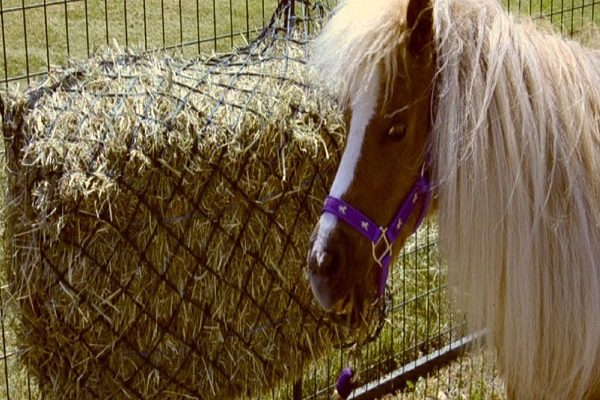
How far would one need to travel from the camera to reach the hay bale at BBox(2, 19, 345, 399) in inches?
104

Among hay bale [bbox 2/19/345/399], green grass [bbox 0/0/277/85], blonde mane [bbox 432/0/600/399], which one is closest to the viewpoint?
blonde mane [bbox 432/0/600/399]

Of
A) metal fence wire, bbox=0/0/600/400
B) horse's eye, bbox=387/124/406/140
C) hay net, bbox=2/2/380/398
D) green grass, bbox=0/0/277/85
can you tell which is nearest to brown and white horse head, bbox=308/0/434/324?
horse's eye, bbox=387/124/406/140

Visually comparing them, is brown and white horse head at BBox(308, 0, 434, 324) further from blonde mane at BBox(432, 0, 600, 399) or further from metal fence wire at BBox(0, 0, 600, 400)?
metal fence wire at BBox(0, 0, 600, 400)

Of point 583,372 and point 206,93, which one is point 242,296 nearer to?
point 206,93

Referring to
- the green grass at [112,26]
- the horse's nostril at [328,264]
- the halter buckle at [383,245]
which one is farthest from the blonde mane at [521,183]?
the green grass at [112,26]

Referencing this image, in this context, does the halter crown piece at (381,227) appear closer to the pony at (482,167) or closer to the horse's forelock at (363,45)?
the pony at (482,167)

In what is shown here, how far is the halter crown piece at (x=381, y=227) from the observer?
6.93ft

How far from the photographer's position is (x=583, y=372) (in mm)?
2168

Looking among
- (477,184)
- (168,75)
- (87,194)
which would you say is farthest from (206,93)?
(477,184)

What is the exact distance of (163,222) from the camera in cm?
271

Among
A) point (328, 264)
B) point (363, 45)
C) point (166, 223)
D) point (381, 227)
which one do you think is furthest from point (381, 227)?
point (166, 223)

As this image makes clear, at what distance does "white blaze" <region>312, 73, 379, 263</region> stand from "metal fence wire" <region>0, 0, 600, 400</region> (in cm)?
49

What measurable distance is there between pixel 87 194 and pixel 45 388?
60 centimetres

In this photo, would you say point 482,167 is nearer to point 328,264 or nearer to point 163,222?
point 328,264
